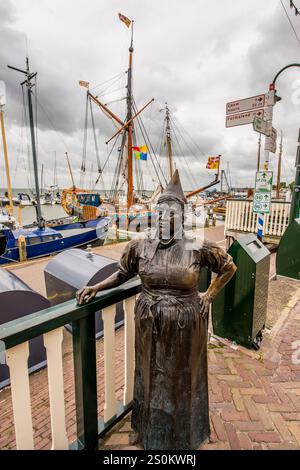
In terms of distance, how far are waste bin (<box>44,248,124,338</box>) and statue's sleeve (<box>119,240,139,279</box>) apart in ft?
5.68

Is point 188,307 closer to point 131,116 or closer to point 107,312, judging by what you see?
point 107,312

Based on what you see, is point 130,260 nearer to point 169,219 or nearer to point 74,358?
point 169,219

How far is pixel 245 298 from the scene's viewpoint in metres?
3.01

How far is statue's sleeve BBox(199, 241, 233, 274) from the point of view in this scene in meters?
1.72

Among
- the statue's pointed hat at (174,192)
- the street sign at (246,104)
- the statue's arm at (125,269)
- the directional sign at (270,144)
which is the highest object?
the street sign at (246,104)

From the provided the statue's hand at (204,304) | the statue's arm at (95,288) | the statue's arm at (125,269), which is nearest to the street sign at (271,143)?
the statue's hand at (204,304)

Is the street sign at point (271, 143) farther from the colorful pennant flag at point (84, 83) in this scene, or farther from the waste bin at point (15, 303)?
the colorful pennant flag at point (84, 83)

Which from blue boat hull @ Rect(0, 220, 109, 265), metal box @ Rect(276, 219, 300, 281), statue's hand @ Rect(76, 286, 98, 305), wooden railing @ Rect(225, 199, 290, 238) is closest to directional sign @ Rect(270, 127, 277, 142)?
metal box @ Rect(276, 219, 300, 281)

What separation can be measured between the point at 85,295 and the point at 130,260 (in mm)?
396

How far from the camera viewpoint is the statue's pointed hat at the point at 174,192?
1.74 meters

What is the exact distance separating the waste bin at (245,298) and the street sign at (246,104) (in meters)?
2.35

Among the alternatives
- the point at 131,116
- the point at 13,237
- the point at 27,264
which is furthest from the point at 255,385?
the point at 131,116

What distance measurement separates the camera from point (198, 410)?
5.90 ft
